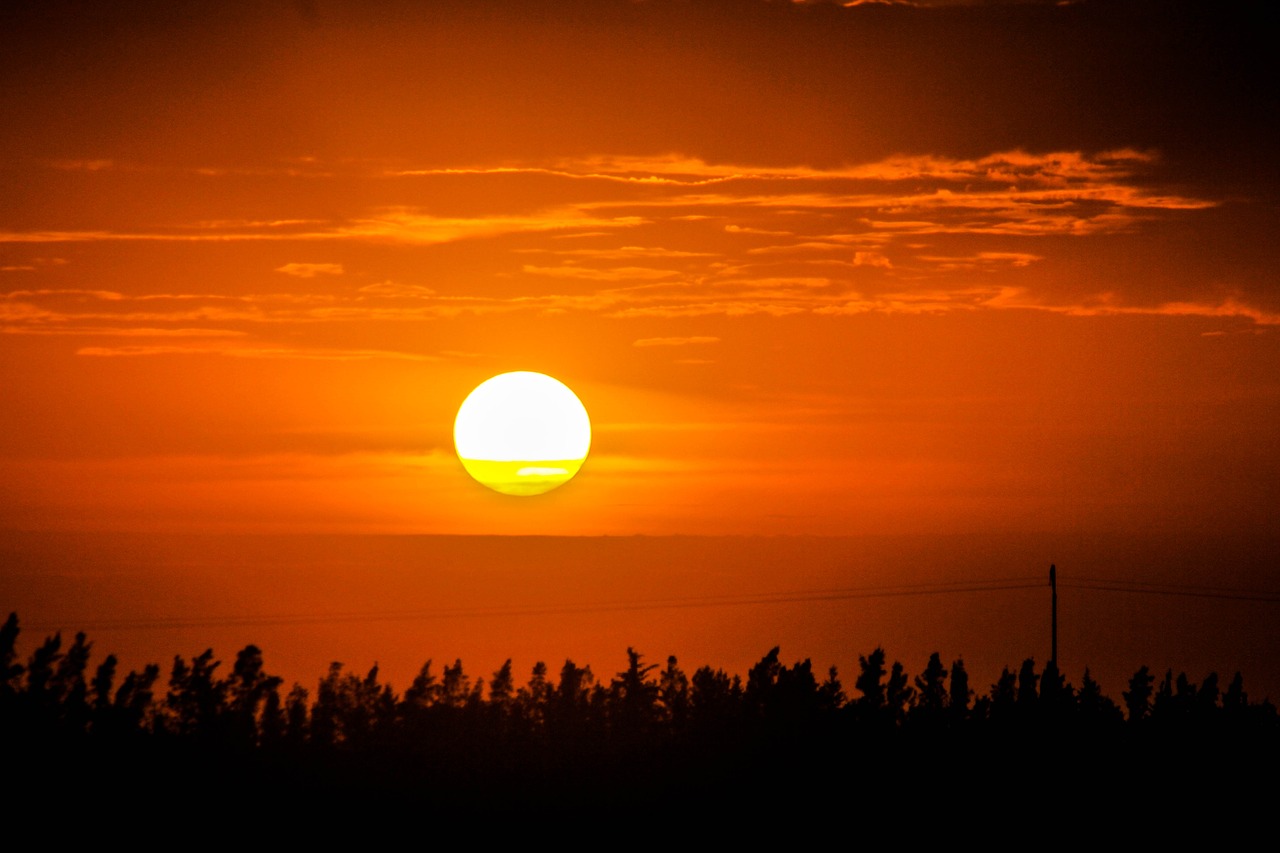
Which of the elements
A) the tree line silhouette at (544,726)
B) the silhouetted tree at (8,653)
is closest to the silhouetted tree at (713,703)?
the tree line silhouette at (544,726)

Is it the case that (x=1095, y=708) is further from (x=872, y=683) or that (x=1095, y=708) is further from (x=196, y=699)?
(x=196, y=699)

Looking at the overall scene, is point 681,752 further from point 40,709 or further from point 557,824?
point 40,709

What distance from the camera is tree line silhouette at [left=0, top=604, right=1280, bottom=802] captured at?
128875 mm

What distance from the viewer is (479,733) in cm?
15262

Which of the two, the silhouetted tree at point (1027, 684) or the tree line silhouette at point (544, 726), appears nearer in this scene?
the tree line silhouette at point (544, 726)

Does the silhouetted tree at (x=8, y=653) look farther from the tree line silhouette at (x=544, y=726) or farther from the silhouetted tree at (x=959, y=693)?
the silhouetted tree at (x=959, y=693)

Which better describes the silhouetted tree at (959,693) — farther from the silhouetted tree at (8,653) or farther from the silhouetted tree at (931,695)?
the silhouetted tree at (8,653)

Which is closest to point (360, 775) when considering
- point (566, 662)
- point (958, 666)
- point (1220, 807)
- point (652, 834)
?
point (652, 834)

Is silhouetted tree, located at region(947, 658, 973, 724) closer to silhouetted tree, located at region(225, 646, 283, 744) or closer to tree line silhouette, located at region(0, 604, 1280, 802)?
tree line silhouette, located at region(0, 604, 1280, 802)

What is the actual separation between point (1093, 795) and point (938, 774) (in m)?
13.4

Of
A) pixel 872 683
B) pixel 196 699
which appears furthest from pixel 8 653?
pixel 872 683

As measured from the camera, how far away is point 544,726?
168000mm

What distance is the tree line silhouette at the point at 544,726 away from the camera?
423ft

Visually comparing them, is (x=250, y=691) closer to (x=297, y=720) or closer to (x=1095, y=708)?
(x=297, y=720)
